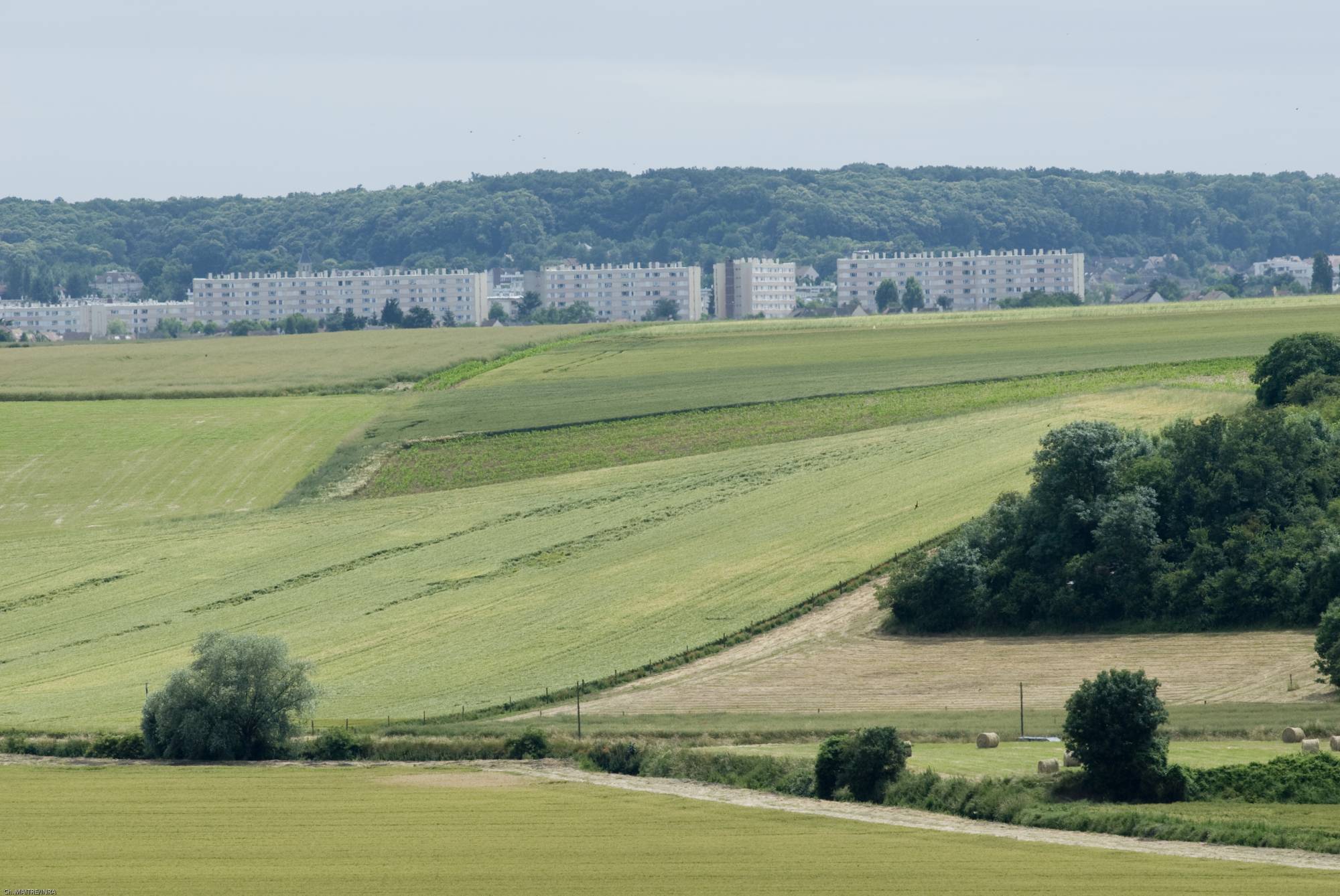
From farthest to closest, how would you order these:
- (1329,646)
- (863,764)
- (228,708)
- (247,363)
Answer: (247,363) < (1329,646) < (228,708) < (863,764)

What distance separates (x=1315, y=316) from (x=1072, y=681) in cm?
7599

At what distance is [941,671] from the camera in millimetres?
60688

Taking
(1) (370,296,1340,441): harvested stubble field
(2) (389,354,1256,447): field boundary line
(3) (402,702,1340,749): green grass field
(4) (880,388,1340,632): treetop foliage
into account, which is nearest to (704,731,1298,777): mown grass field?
(3) (402,702,1340,749): green grass field

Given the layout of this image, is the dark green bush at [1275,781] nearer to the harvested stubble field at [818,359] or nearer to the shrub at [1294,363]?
the shrub at [1294,363]

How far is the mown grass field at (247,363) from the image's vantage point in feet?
401

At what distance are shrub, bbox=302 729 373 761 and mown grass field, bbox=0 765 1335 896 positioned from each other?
3673mm

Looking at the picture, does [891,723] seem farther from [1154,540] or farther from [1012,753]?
[1154,540]

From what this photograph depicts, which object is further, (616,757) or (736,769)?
(616,757)

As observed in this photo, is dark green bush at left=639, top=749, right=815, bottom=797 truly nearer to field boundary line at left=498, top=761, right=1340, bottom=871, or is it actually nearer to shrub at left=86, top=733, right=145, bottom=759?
field boundary line at left=498, top=761, right=1340, bottom=871

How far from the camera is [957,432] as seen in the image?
91.1m

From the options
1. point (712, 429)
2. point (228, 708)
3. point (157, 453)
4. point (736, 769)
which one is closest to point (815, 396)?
point (712, 429)

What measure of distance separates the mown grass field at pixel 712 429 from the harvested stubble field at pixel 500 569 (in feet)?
8.15

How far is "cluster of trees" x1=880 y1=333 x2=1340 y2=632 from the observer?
64.0m

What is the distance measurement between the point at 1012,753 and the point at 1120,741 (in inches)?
183
